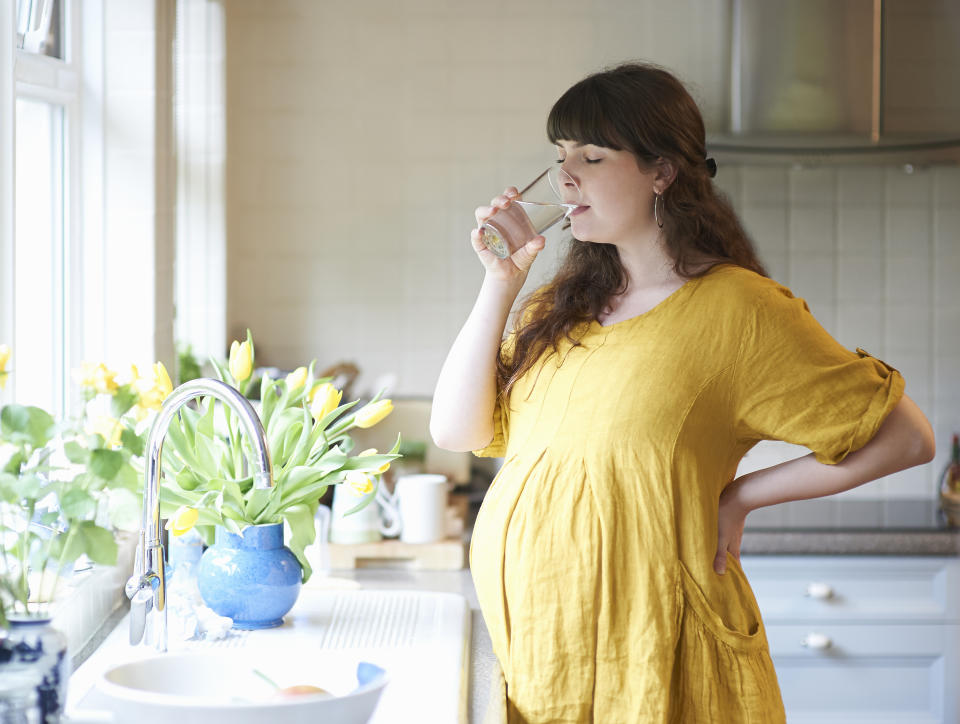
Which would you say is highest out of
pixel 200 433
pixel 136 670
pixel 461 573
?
pixel 200 433

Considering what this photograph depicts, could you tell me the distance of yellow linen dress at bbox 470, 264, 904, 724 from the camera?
128 centimetres

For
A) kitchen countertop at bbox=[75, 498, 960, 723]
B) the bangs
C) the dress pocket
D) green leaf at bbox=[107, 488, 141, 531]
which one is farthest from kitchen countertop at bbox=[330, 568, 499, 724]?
the bangs

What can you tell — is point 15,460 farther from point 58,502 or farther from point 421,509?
point 421,509

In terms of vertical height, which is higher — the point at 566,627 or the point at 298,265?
the point at 298,265

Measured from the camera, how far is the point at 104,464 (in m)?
1.00

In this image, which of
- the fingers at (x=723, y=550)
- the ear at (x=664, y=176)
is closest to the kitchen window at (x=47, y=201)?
the ear at (x=664, y=176)

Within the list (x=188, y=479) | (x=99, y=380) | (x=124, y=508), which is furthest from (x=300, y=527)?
(x=99, y=380)

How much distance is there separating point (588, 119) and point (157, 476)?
0.68 metres

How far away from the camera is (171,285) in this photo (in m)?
2.18

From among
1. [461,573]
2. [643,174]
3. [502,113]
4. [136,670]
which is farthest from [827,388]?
[502,113]

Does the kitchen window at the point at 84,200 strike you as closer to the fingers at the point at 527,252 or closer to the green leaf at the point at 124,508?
the green leaf at the point at 124,508

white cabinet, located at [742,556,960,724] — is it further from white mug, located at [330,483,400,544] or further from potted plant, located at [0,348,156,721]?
potted plant, located at [0,348,156,721]

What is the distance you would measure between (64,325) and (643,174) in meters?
1.15

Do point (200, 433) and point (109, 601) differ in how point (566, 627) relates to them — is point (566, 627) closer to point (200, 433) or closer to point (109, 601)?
point (200, 433)
